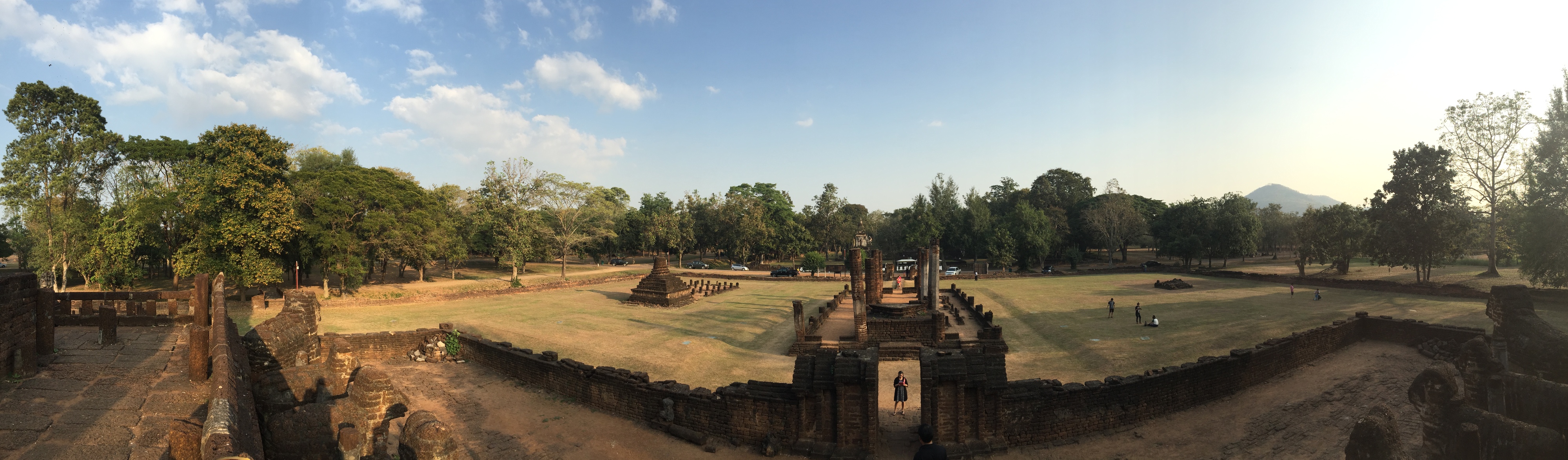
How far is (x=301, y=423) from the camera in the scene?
20.2ft

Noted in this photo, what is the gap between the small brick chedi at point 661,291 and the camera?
92.4 ft

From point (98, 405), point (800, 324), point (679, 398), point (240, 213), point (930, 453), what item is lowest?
point (679, 398)

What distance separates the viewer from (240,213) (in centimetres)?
2472

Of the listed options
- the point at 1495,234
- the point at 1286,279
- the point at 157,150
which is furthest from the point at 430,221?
the point at 1495,234

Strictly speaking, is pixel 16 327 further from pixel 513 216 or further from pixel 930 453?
pixel 513 216

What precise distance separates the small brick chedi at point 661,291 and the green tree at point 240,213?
53.4ft

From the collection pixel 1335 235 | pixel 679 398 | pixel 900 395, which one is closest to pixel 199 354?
pixel 679 398

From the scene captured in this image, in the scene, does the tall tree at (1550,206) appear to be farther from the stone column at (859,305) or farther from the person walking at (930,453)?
the person walking at (930,453)

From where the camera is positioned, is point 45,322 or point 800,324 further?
point 800,324

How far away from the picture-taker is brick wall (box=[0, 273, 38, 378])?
7.22 metres

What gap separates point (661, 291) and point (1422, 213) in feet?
133

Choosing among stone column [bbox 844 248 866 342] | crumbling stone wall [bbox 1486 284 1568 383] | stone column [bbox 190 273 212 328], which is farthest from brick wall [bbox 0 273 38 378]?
crumbling stone wall [bbox 1486 284 1568 383]

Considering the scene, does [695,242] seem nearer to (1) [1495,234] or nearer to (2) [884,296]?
(2) [884,296]

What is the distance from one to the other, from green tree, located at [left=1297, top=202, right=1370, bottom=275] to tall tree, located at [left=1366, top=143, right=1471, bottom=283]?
3427mm
